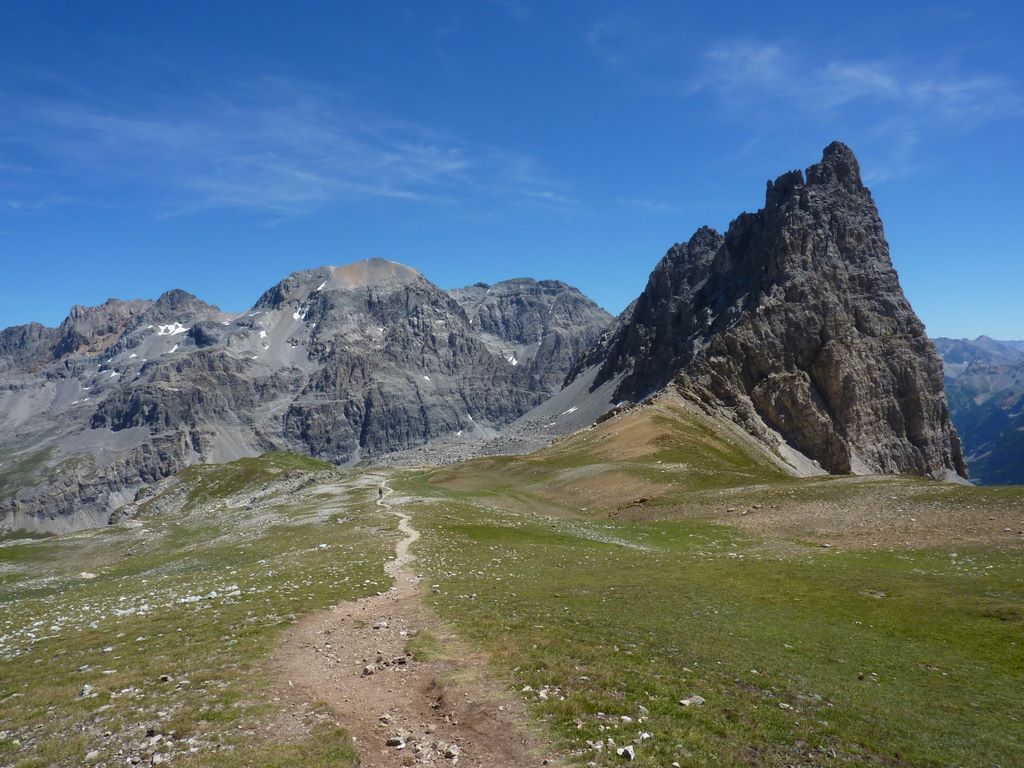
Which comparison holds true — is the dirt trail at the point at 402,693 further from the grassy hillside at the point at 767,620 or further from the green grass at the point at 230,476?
the green grass at the point at 230,476

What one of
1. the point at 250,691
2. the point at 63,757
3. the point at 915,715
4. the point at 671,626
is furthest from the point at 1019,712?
the point at 63,757

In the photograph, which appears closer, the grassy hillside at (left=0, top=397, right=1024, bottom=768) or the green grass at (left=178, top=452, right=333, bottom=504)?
the grassy hillside at (left=0, top=397, right=1024, bottom=768)

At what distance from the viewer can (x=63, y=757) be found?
39.1 ft

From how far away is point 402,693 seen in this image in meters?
15.5

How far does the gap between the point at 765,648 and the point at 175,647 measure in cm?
1781

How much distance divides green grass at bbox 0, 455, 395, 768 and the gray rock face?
10744cm

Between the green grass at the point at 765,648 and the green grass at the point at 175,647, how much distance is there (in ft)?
18.3

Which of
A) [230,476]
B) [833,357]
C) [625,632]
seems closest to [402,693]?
[625,632]

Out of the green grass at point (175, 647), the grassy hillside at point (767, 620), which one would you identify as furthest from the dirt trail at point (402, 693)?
the grassy hillside at point (767, 620)

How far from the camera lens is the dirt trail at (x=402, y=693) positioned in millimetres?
12602

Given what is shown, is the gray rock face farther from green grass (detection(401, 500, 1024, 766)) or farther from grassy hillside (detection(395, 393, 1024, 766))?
green grass (detection(401, 500, 1024, 766))

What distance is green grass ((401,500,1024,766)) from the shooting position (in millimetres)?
13008

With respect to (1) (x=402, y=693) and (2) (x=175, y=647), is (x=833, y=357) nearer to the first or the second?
(1) (x=402, y=693)

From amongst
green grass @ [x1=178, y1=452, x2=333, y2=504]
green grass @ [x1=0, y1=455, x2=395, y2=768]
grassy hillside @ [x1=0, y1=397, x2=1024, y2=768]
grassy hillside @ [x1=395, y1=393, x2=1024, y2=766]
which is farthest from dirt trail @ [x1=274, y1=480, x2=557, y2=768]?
green grass @ [x1=178, y1=452, x2=333, y2=504]
